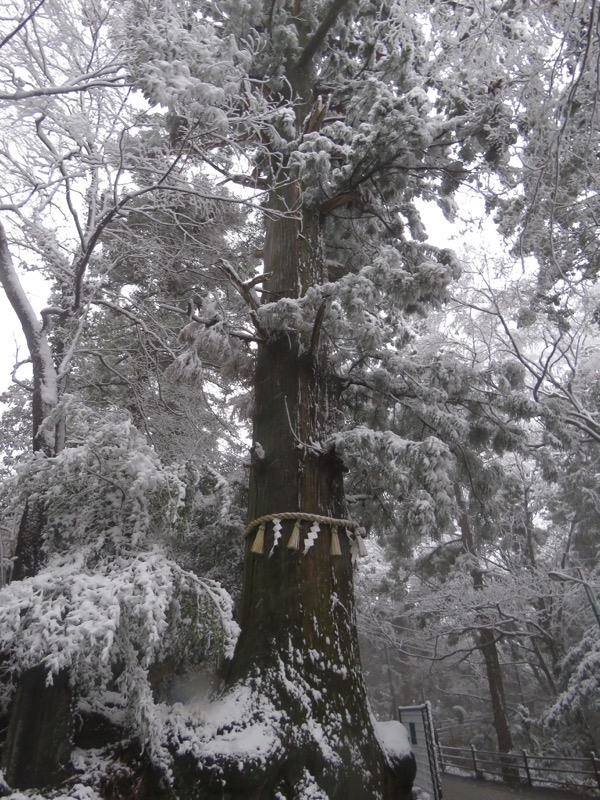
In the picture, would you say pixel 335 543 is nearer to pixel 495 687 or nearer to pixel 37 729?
pixel 37 729

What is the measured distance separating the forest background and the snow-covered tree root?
0.01m

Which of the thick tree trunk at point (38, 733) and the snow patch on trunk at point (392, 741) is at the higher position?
the thick tree trunk at point (38, 733)

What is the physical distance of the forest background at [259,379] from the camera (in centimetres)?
299

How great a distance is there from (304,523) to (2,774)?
2179 mm

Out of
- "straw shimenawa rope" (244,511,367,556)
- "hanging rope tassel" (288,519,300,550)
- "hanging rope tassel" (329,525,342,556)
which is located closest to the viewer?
"hanging rope tassel" (288,519,300,550)

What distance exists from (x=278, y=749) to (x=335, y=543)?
1.31m

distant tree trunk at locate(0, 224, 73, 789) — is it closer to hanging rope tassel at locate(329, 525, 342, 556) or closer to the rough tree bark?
the rough tree bark

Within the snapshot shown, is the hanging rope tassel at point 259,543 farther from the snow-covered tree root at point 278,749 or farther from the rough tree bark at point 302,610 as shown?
the snow-covered tree root at point 278,749

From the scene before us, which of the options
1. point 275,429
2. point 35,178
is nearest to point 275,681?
point 275,429

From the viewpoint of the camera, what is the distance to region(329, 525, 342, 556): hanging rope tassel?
3.74 m

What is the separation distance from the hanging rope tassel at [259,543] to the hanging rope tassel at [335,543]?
0.49 metres

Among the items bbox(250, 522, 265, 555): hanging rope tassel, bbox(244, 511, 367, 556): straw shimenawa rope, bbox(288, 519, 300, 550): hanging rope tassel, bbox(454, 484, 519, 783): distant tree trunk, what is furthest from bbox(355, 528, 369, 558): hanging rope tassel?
bbox(454, 484, 519, 783): distant tree trunk

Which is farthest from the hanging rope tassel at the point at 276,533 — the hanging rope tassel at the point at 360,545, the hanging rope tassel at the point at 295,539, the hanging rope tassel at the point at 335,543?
the hanging rope tassel at the point at 360,545

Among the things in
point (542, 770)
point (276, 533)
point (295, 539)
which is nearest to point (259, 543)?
point (276, 533)
